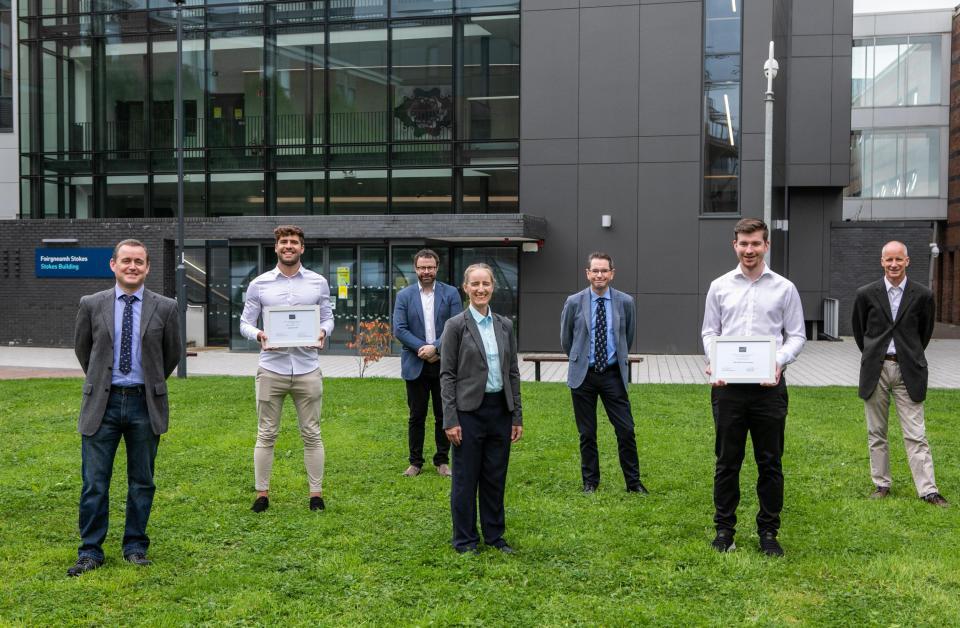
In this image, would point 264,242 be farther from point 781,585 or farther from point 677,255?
point 781,585

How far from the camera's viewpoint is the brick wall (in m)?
27.7

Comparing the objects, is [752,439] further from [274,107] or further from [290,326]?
[274,107]

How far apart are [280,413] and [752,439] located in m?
3.38

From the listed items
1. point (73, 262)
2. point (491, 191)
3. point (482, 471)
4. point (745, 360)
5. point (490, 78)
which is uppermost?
point (490, 78)

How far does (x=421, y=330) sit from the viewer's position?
793 cm

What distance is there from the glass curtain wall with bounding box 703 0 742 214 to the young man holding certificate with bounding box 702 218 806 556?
51.0 feet

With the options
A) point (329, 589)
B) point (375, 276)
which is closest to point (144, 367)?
point (329, 589)

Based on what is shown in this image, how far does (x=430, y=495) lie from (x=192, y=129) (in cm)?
1889

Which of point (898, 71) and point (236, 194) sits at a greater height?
point (898, 71)

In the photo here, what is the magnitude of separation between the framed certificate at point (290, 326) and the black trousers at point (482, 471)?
56.2 inches

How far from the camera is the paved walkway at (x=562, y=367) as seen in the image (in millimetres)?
16375

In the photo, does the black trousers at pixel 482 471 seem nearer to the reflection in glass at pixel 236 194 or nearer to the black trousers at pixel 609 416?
the black trousers at pixel 609 416

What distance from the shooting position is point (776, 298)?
5672 millimetres

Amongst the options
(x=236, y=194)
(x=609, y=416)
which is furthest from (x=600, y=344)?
(x=236, y=194)
